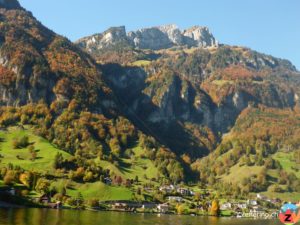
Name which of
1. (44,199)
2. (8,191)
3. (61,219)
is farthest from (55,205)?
(61,219)

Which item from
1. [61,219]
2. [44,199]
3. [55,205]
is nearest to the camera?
[61,219]

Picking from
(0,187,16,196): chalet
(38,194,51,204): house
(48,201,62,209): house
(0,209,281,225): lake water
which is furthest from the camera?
(38,194,51,204): house

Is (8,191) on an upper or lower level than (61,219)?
lower

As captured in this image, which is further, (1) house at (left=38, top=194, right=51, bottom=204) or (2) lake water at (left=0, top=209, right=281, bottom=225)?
(1) house at (left=38, top=194, right=51, bottom=204)

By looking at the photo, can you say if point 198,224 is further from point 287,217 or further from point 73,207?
point 287,217

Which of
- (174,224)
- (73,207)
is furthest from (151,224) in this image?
(73,207)

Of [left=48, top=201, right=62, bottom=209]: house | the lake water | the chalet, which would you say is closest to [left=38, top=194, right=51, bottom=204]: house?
[left=48, top=201, right=62, bottom=209]: house

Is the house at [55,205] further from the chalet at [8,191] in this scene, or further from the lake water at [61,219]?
the lake water at [61,219]

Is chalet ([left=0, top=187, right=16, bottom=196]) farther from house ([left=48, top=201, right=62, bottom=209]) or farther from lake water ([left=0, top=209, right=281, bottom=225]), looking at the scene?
lake water ([left=0, top=209, right=281, bottom=225])

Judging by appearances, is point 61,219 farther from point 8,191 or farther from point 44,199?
point 44,199

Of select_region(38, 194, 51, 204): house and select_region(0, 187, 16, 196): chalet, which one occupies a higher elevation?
select_region(0, 187, 16, 196): chalet

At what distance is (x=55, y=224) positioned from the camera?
314 feet

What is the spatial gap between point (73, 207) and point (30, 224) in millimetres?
100179

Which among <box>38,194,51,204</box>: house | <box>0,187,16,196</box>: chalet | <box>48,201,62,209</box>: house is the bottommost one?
<box>48,201,62,209</box>: house
